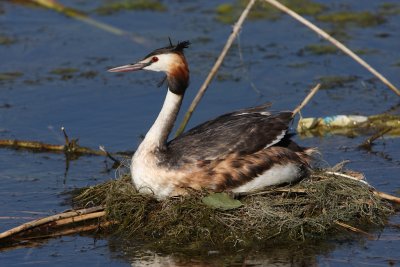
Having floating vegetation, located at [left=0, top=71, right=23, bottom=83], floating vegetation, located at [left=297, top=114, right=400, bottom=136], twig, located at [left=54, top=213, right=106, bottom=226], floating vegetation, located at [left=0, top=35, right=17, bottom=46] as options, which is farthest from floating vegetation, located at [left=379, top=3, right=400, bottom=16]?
twig, located at [left=54, top=213, right=106, bottom=226]

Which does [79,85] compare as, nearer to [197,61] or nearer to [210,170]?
[197,61]

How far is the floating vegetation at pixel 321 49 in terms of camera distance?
11961 mm

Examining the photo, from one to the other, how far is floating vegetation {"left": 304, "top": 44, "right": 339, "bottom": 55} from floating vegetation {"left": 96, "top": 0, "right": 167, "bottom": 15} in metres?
2.53

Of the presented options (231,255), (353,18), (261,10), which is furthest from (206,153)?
(261,10)

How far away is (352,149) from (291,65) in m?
2.52

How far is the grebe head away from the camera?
740 cm

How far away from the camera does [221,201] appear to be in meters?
7.13

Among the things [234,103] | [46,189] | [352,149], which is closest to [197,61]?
[234,103]

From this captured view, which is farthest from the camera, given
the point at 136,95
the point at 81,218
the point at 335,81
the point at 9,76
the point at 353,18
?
the point at 353,18

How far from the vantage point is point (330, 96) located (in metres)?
10.6

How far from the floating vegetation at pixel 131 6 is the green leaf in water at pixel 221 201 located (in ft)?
22.3

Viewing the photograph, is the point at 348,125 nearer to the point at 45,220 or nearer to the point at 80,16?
the point at 45,220

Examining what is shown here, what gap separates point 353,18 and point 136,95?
3.83 m

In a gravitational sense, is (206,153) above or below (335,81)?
above
